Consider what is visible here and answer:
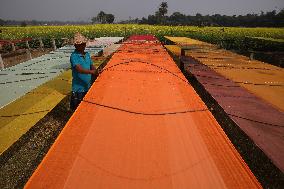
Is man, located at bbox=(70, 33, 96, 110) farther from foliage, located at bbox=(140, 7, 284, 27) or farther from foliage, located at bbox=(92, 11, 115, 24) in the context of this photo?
foliage, located at bbox=(92, 11, 115, 24)

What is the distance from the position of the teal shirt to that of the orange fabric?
0.73 meters

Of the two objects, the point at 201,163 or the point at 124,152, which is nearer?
the point at 201,163

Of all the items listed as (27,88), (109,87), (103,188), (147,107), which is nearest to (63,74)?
(27,88)

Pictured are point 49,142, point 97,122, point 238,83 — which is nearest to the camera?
point 97,122

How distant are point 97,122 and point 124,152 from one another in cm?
81

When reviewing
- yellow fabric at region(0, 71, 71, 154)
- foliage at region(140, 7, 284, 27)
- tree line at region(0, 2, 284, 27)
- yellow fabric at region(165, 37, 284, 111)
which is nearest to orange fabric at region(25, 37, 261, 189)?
yellow fabric at region(0, 71, 71, 154)

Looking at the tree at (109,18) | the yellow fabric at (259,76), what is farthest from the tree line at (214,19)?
the yellow fabric at (259,76)

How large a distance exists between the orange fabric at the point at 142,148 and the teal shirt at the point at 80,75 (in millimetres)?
730

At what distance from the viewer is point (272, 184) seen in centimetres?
518

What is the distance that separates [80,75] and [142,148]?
113 inches

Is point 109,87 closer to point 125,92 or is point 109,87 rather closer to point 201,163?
point 125,92

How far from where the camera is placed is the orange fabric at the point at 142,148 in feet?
8.27

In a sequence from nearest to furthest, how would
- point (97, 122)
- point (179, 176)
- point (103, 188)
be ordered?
point (103, 188), point (179, 176), point (97, 122)

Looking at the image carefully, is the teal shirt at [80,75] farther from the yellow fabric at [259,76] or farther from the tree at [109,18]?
the tree at [109,18]
